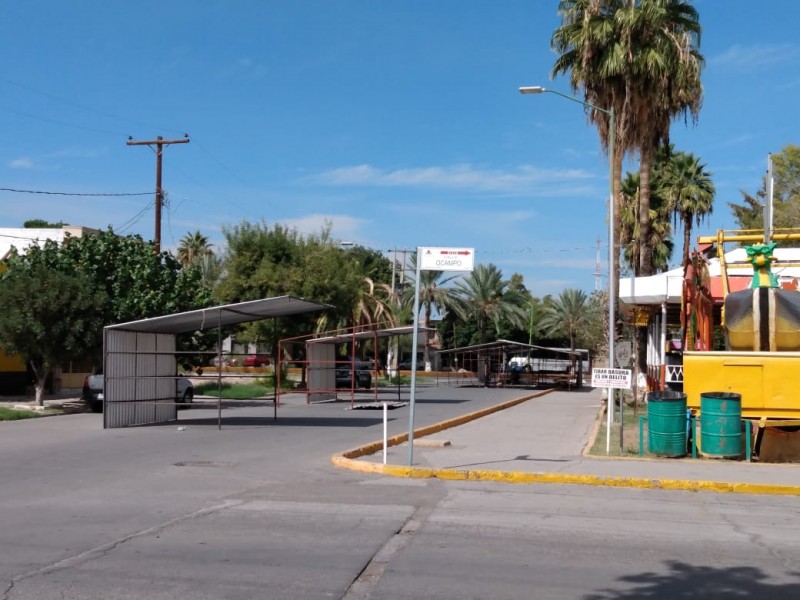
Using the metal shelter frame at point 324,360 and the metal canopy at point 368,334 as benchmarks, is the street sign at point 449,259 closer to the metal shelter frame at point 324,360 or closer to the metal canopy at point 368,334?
the metal canopy at point 368,334

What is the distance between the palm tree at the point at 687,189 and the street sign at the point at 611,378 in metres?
26.6

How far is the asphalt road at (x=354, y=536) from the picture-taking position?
21.8 ft

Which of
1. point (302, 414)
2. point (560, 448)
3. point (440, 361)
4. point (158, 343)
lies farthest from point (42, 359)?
point (440, 361)

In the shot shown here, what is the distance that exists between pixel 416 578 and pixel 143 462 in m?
8.84

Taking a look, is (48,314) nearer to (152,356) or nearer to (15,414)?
(15,414)

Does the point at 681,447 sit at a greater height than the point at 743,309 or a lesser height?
lesser

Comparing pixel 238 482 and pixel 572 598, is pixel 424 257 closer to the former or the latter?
pixel 238 482

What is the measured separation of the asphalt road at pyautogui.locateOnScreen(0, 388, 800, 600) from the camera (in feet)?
21.8

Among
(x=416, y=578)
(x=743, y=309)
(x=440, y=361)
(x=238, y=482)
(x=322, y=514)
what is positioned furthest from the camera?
(x=440, y=361)

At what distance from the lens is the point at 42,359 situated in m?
28.6

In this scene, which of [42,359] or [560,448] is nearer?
[560,448]

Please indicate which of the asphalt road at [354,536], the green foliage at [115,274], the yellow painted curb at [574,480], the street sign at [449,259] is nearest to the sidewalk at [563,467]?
the yellow painted curb at [574,480]

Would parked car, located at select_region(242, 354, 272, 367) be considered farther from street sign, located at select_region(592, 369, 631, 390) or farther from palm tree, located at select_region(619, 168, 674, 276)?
street sign, located at select_region(592, 369, 631, 390)

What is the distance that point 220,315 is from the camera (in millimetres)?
21188
